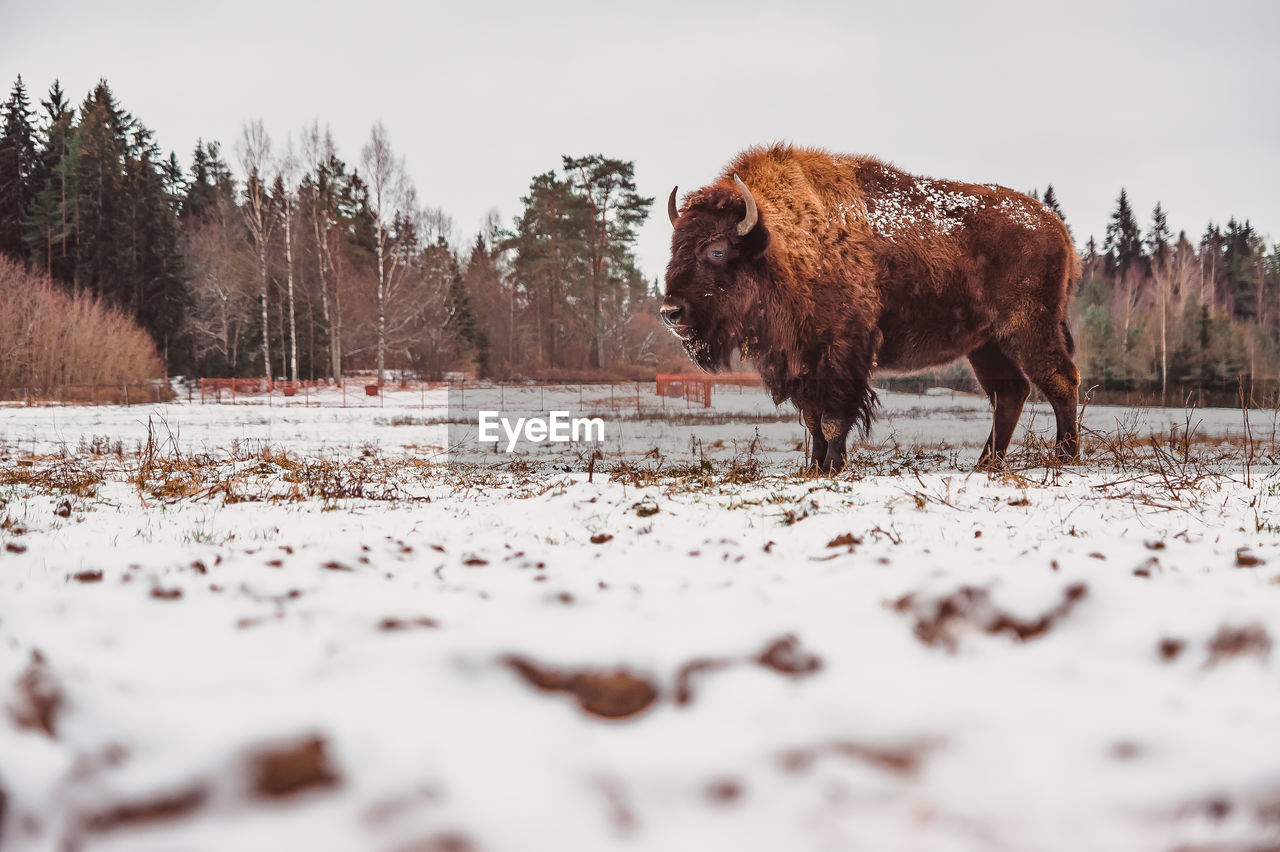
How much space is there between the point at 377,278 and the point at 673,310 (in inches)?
1369

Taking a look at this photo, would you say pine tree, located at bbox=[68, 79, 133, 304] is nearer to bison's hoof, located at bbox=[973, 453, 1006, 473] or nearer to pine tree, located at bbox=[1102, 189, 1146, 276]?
bison's hoof, located at bbox=[973, 453, 1006, 473]

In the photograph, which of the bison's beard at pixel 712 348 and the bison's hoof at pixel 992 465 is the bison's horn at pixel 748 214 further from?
the bison's hoof at pixel 992 465

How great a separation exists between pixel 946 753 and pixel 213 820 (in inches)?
58.4

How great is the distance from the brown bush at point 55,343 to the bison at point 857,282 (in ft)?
77.4

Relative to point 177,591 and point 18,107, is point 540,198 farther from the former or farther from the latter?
point 177,591

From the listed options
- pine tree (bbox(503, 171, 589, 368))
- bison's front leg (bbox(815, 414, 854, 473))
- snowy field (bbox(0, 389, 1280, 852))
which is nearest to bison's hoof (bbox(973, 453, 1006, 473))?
bison's front leg (bbox(815, 414, 854, 473))

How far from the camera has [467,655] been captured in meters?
1.76

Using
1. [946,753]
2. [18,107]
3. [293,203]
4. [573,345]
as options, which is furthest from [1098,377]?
[18,107]

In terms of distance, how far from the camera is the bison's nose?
5.94m

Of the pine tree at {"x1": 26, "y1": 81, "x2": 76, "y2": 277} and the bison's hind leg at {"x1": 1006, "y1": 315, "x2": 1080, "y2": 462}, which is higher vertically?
the pine tree at {"x1": 26, "y1": 81, "x2": 76, "y2": 277}

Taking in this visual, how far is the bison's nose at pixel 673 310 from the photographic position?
5.94 metres

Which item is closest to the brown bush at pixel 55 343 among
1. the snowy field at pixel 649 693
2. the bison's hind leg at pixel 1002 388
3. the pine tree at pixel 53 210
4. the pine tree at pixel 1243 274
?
the pine tree at pixel 53 210

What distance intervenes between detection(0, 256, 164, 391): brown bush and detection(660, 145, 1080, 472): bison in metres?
23.6
